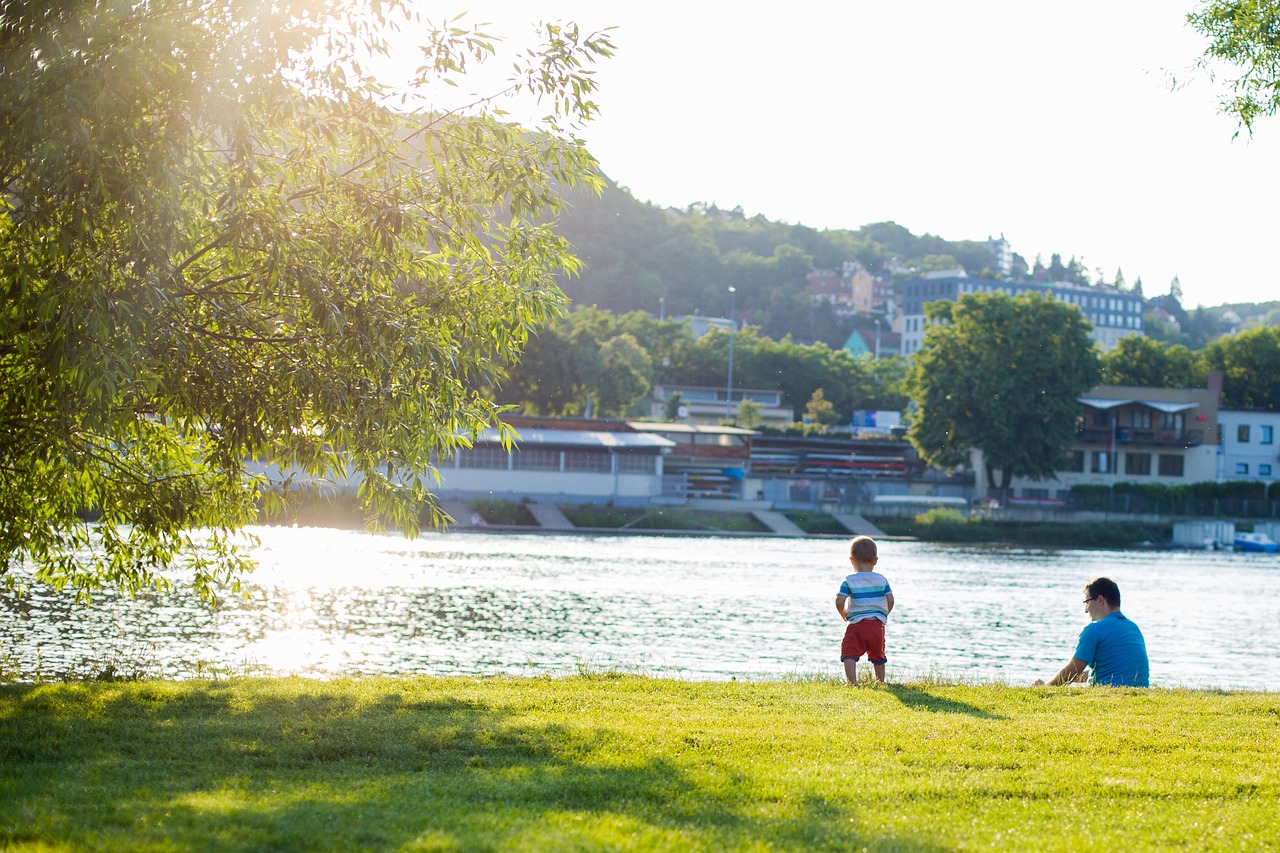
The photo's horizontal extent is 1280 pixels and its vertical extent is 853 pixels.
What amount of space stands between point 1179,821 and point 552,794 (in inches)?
120

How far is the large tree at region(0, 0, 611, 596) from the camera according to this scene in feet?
28.6

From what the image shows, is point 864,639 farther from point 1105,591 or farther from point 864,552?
point 1105,591

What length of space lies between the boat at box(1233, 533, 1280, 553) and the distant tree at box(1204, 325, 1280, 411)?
2979cm

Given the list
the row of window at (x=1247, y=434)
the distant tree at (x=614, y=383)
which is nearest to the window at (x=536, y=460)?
the distant tree at (x=614, y=383)

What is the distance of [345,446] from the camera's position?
1070 cm

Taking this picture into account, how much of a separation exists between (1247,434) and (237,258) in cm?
9543

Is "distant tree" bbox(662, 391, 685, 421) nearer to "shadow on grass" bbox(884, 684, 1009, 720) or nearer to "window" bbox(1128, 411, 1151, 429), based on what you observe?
"window" bbox(1128, 411, 1151, 429)

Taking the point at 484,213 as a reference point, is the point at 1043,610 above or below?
below

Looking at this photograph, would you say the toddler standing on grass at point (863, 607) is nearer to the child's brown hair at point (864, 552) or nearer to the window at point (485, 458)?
the child's brown hair at point (864, 552)

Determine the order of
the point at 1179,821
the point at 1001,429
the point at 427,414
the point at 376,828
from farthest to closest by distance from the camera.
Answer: the point at 1001,429
the point at 427,414
the point at 1179,821
the point at 376,828

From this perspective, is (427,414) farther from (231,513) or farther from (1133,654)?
(1133,654)

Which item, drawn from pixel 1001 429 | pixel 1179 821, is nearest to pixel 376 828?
pixel 1179 821

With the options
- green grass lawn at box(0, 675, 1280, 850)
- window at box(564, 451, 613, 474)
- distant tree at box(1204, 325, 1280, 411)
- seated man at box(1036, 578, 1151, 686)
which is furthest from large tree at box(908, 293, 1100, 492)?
green grass lawn at box(0, 675, 1280, 850)

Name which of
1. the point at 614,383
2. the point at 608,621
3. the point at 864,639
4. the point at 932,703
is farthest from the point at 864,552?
the point at 614,383
